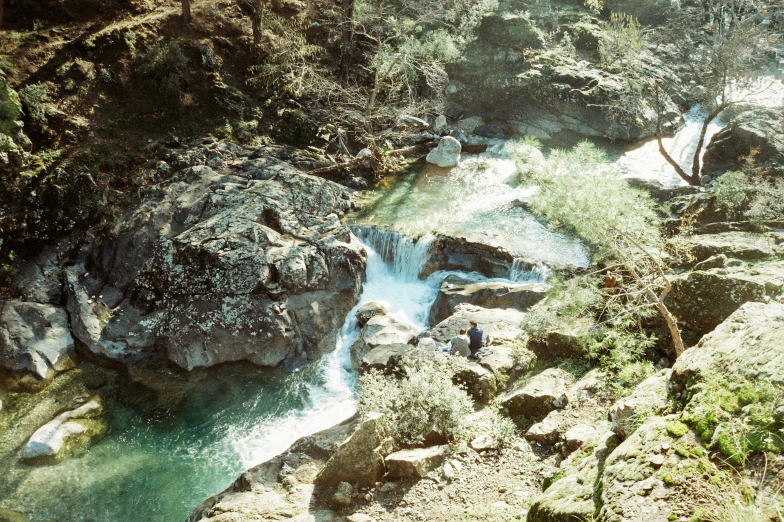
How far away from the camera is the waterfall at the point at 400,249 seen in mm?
16578

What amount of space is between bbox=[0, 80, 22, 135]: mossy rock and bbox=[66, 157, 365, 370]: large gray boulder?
447 centimetres

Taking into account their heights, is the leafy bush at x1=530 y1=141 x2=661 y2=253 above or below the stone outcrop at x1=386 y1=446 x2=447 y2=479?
above

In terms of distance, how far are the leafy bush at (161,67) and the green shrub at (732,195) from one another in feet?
68.7

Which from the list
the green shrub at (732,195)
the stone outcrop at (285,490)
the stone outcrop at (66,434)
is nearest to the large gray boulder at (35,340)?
the stone outcrop at (66,434)

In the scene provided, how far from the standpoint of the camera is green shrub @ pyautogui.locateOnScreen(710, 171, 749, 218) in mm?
14352

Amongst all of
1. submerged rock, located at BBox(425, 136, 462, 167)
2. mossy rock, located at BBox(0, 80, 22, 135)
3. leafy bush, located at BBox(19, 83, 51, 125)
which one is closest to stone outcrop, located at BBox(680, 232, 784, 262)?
submerged rock, located at BBox(425, 136, 462, 167)

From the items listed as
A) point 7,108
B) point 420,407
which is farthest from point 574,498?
point 7,108

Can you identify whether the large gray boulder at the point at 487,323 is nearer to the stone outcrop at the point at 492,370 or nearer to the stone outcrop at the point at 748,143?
the stone outcrop at the point at 492,370

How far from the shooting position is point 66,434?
11.0 m

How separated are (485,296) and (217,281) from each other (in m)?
8.18

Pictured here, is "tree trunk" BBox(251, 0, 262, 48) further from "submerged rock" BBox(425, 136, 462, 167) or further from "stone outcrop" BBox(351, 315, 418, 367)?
"stone outcrop" BBox(351, 315, 418, 367)

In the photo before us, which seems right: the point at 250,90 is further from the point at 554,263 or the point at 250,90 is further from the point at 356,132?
the point at 554,263

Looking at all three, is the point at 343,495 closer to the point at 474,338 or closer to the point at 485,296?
the point at 474,338

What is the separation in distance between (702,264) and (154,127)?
19.8 metres
